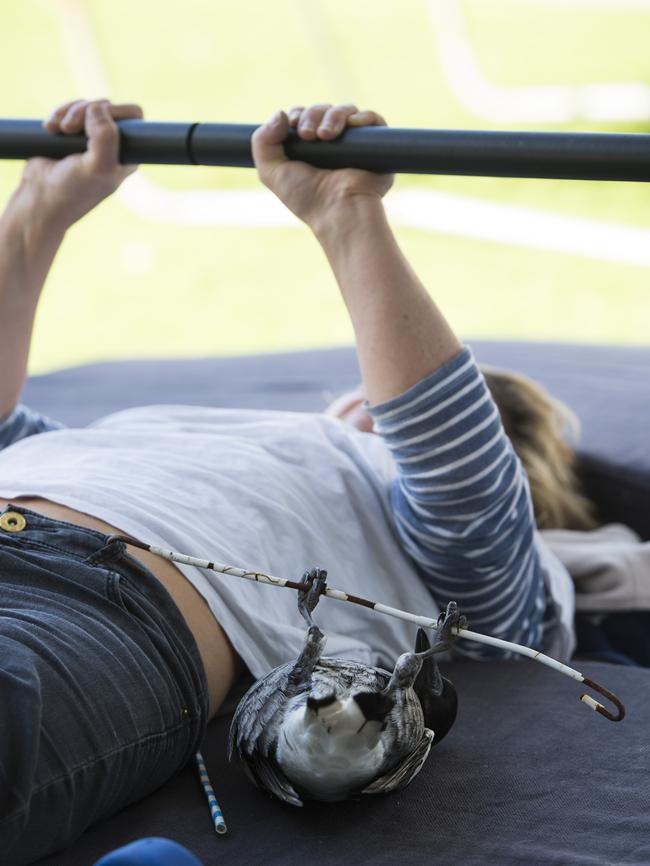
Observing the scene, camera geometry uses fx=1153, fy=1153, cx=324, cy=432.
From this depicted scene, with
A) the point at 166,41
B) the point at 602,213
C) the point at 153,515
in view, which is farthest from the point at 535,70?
the point at 153,515

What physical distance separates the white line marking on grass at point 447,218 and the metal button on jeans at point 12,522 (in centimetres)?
266

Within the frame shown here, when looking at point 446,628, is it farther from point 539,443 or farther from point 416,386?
point 539,443

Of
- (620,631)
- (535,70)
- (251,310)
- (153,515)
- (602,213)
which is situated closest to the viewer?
(153,515)

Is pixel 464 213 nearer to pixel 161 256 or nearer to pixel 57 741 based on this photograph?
pixel 161 256

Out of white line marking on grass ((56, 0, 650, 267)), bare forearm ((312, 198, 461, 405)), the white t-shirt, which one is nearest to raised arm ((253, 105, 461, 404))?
bare forearm ((312, 198, 461, 405))

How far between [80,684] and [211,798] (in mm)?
135

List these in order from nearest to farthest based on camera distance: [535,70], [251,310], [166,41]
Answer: [251,310] → [535,70] → [166,41]

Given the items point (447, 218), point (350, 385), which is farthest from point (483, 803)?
point (447, 218)

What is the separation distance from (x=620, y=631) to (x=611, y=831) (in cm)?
52

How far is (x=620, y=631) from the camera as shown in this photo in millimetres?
1274

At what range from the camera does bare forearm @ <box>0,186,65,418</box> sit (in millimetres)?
1187

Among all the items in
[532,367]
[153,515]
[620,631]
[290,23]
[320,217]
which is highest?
[290,23]

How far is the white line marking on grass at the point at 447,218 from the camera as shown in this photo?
345 centimetres

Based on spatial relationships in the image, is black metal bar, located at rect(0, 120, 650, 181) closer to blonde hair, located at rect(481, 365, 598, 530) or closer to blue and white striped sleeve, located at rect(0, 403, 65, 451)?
blue and white striped sleeve, located at rect(0, 403, 65, 451)
